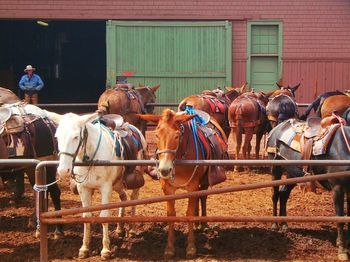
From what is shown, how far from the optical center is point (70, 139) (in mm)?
5641

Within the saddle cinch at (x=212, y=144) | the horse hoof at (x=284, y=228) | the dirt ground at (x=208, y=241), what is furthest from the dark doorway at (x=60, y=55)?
the horse hoof at (x=284, y=228)

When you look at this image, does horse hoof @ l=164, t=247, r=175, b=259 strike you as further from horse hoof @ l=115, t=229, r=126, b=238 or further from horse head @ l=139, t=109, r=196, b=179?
horse head @ l=139, t=109, r=196, b=179

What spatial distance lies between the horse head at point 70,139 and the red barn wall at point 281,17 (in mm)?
12040

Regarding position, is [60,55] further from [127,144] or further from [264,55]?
[127,144]

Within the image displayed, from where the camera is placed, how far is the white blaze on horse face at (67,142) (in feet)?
17.4

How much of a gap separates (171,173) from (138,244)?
1795 millimetres

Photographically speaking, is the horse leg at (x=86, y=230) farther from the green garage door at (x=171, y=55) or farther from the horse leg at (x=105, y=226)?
the green garage door at (x=171, y=55)

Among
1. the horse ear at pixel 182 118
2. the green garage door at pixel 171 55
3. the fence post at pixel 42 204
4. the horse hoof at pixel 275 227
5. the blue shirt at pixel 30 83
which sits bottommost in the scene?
the horse hoof at pixel 275 227

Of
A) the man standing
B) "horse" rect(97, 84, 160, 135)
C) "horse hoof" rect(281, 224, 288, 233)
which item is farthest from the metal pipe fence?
the man standing

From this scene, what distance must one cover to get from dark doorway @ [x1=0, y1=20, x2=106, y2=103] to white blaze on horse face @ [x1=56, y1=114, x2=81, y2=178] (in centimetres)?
1697

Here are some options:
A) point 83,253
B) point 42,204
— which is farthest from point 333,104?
point 42,204

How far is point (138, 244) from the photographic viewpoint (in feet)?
22.7

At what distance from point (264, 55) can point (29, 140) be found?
11386 mm

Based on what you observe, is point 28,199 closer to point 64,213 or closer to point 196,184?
point 196,184
